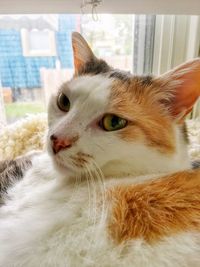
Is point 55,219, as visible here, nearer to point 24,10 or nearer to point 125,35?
point 24,10

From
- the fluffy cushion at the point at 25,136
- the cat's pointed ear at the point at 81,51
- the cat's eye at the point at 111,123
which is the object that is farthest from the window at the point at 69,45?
the cat's eye at the point at 111,123

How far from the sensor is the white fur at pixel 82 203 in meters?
0.37

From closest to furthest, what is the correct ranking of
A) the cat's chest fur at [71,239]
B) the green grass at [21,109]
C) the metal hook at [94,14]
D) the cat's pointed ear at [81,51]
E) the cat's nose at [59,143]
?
1. the cat's chest fur at [71,239]
2. the cat's nose at [59,143]
3. the cat's pointed ear at [81,51]
4. the metal hook at [94,14]
5. the green grass at [21,109]

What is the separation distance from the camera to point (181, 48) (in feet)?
3.68

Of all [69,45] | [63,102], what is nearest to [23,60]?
[69,45]

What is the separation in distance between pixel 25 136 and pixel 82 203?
0.62m

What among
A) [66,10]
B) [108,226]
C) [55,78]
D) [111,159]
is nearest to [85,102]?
[111,159]

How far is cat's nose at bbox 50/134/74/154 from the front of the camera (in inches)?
18.4

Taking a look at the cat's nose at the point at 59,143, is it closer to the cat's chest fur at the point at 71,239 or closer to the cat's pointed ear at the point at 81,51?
the cat's chest fur at the point at 71,239

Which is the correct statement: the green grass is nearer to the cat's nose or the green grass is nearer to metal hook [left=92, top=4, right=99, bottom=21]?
metal hook [left=92, top=4, right=99, bottom=21]

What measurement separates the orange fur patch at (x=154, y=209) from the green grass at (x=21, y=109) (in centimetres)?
94

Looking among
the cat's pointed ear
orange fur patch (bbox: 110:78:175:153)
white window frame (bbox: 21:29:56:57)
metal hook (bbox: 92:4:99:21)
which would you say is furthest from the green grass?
orange fur patch (bbox: 110:78:175:153)

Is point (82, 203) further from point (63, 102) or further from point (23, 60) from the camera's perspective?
point (23, 60)

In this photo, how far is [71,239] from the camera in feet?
1.28
